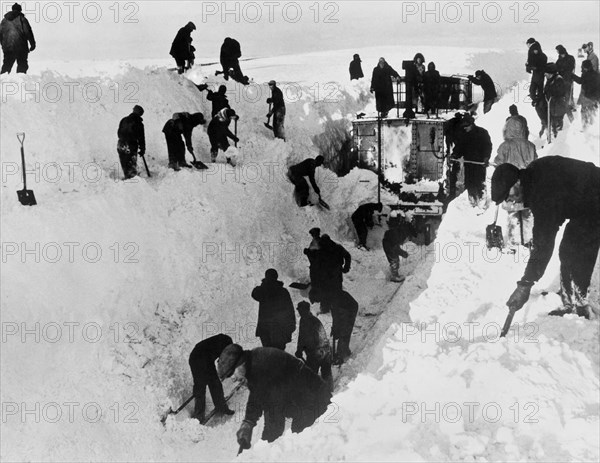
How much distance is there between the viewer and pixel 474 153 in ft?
35.1

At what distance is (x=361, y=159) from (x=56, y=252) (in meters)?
7.99

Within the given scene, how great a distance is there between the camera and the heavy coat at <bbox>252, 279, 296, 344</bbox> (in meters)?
9.28

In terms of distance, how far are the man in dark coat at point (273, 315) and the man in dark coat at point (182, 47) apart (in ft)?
26.4

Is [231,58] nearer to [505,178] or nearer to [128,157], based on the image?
[128,157]

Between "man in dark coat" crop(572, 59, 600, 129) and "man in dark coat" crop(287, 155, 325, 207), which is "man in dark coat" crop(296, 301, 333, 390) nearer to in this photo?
"man in dark coat" crop(572, 59, 600, 129)

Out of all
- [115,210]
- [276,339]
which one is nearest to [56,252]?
[115,210]

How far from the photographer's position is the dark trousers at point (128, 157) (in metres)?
12.1

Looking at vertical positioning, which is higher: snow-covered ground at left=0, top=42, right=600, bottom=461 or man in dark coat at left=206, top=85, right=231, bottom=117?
man in dark coat at left=206, top=85, right=231, bottom=117

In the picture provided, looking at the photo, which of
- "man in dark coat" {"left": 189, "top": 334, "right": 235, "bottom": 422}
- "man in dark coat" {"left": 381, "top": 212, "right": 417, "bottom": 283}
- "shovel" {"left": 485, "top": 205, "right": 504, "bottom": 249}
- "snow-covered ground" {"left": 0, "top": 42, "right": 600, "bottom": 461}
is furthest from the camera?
"man in dark coat" {"left": 381, "top": 212, "right": 417, "bottom": 283}

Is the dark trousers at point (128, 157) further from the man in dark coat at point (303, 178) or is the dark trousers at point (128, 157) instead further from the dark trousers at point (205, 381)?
the dark trousers at point (205, 381)

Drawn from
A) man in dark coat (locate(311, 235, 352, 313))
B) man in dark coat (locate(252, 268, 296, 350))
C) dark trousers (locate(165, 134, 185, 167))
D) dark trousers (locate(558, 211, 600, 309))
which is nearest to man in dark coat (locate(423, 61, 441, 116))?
dark trousers (locate(165, 134, 185, 167))

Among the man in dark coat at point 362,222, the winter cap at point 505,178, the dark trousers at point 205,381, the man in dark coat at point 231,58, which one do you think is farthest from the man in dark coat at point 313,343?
the man in dark coat at point 231,58

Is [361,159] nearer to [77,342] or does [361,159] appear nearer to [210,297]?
[210,297]

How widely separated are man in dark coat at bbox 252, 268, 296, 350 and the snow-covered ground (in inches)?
36.5
